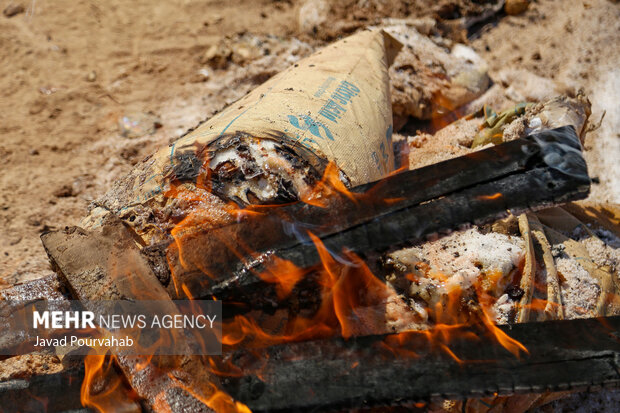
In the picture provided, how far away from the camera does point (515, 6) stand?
192 inches

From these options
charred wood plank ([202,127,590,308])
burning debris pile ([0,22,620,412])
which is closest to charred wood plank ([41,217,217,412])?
burning debris pile ([0,22,620,412])

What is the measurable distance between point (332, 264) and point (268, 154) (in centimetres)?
70

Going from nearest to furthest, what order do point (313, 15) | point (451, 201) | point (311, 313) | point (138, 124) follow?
point (451, 201) → point (311, 313) → point (138, 124) → point (313, 15)

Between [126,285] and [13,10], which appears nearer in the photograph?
[126,285]

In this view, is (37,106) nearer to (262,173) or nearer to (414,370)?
(262,173)

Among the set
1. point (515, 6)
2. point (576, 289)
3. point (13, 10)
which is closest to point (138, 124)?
point (13, 10)

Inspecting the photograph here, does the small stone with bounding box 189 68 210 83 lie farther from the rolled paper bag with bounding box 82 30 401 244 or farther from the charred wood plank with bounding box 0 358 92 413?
the charred wood plank with bounding box 0 358 92 413

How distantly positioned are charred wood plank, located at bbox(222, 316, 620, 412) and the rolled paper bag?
699mm

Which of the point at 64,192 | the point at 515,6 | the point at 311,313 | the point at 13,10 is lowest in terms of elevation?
the point at 64,192

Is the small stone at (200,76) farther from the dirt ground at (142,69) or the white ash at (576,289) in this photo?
the white ash at (576,289)

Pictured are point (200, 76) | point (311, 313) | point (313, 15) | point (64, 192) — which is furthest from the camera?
point (313, 15)

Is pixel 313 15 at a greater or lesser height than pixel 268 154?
greater

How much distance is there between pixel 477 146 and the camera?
3.44 m

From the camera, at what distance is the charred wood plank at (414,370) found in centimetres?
176
